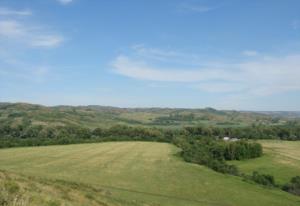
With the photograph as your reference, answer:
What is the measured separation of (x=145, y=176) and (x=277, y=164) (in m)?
51.9

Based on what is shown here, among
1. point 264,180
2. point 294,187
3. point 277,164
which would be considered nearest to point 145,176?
point 264,180

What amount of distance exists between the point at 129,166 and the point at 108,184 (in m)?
27.7

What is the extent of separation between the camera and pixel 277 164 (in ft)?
373

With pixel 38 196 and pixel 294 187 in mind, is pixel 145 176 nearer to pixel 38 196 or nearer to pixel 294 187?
pixel 294 187

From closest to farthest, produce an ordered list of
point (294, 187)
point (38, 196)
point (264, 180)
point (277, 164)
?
point (38, 196), point (294, 187), point (264, 180), point (277, 164)

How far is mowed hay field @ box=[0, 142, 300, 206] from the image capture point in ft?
194

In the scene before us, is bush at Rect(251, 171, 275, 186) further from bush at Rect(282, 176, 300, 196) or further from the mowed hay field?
the mowed hay field

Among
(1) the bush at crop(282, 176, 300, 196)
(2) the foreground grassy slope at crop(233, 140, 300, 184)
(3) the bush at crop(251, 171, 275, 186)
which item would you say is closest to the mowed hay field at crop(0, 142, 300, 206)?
(1) the bush at crop(282, 176, 300, 196)

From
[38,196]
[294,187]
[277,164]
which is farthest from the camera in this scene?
[277,164]

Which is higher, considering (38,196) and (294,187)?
(38,196)

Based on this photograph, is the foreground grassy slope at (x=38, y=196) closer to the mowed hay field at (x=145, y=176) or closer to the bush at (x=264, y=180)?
the mowed hay field at (x=145, y=176)

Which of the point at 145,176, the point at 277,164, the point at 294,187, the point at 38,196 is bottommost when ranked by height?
the point at 294,187

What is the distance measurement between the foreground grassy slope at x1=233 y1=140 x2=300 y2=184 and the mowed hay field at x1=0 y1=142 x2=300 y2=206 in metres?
19.3

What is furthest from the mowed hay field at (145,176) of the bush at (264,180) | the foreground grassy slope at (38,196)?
the foreground grassy slope at (38,196)
